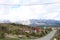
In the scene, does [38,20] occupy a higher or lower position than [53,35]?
higher

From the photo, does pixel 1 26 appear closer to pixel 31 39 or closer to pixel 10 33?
pixel 10 33

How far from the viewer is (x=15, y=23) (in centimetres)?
496

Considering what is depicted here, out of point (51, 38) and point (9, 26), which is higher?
point (9, 26)

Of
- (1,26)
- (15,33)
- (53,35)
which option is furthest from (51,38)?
(1,26)

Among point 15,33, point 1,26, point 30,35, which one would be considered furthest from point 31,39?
point 1,26

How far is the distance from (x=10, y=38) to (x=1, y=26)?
37cm

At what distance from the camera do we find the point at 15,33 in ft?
16.2

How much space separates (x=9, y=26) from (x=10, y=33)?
0.18 metres

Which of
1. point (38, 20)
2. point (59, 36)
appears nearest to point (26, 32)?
point (38, 20)

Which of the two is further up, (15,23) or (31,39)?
(15,23)

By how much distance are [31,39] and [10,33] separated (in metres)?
0.55

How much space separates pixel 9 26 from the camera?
493 centimetres

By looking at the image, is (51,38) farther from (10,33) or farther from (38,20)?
(10,33)

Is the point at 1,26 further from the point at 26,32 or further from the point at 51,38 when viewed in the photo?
the point at 51,38
